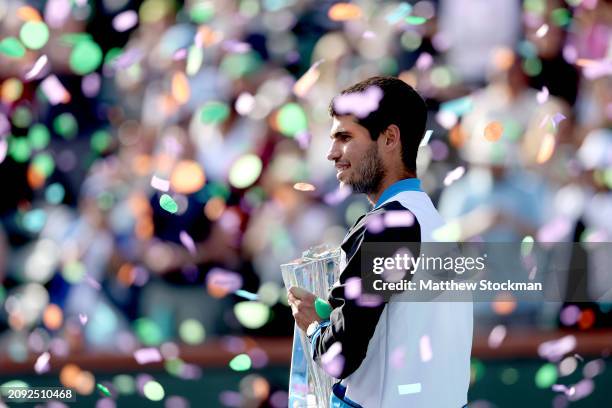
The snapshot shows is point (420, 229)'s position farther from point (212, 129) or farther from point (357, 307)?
point (212, 129)

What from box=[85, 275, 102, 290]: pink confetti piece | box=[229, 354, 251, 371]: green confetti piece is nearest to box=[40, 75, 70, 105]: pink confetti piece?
box=[85, 275, 102, 290]: pink confetti piece

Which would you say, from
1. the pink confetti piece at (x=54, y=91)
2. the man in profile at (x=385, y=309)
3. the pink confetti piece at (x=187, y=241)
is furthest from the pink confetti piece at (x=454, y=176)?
the man in profile at (x=385, y=309)

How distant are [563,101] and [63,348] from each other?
215 cm

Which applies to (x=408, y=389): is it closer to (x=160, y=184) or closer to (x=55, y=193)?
(x=160, y=184)

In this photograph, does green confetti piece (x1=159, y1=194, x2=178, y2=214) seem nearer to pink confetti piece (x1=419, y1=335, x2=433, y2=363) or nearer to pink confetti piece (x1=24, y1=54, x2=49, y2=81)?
pink confetti piece (x1=24, y1=54, x2=49, y2=81)

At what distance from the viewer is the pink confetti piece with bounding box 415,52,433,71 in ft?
11.0

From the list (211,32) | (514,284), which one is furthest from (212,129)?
(514,284)

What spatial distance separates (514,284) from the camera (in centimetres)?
319

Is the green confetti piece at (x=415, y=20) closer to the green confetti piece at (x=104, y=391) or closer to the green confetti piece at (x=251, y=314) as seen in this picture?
the green confetti piece at (x=251, y=314)

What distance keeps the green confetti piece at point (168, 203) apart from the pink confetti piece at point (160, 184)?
0.03 m

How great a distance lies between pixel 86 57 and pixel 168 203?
Result: 28.4 inches

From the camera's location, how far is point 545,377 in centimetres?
312

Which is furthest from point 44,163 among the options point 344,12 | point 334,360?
point 334,360

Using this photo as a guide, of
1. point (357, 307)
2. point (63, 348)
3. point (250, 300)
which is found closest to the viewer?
point (357, 307)
